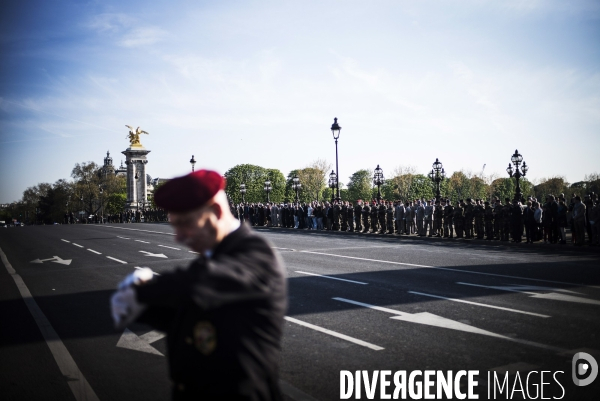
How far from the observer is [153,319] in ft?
7.47

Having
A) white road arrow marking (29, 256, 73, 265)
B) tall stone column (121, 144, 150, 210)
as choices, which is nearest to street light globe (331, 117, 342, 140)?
white road arrow marking (29, 256, 73, 265)

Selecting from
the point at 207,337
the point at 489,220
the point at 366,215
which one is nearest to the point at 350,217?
the point at 366,215

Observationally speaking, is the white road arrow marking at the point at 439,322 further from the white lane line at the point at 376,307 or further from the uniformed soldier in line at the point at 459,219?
the uniformed soldier in line at the point at 459,219

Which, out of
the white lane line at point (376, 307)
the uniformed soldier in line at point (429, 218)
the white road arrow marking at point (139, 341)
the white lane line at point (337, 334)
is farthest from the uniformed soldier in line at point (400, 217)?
the white road arrow marking at point (139, 341)

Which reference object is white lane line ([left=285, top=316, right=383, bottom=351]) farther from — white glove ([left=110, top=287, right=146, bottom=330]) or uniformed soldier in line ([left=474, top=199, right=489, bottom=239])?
uniformed soldier in line ([left=474, top=199, right=489, bottom=239])

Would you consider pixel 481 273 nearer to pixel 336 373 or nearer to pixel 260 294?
Answer: pixel 336 373

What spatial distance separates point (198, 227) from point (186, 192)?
0.18 metres

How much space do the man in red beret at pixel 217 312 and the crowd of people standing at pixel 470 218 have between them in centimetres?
1625

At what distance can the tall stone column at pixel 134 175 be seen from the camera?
9131 cm

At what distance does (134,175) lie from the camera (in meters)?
91.7

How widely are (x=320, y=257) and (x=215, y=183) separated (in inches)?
615

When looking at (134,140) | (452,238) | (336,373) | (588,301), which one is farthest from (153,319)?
(134,140)

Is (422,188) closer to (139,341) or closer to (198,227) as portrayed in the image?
(139,341)

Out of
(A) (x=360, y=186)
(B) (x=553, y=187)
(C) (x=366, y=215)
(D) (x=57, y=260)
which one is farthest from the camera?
(A) (x=360, y=186)
